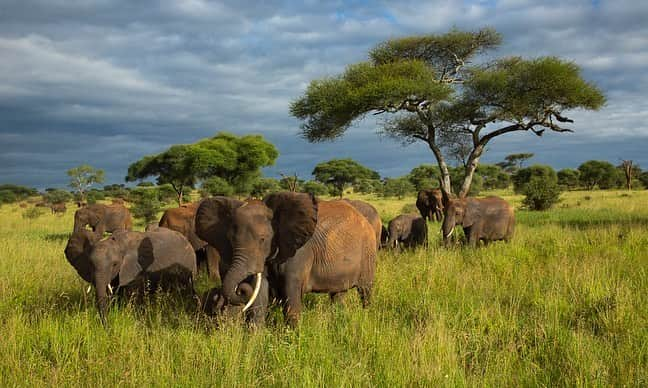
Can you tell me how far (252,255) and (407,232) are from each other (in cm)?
970

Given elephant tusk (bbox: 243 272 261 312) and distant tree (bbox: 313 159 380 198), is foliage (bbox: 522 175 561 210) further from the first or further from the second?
distant tree (bbox: 313 159 380 198)

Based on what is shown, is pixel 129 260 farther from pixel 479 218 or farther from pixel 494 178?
pixel 494 178

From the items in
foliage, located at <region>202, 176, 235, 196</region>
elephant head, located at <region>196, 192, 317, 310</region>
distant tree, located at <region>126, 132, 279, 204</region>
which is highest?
distant tree, located at <region>126, 132, 279, 204</region>

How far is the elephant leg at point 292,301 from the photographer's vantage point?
522cm

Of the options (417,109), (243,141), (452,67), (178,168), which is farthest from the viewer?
(243,141)

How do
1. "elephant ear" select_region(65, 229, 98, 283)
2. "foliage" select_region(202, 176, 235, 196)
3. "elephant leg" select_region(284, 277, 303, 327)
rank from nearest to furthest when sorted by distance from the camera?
"elephant leg" select_region(284, 277, 303, 327) < "elephant ear" select_region(65, 229, 98, 283) < "foliage" select_region(202, 176, 235, 196)

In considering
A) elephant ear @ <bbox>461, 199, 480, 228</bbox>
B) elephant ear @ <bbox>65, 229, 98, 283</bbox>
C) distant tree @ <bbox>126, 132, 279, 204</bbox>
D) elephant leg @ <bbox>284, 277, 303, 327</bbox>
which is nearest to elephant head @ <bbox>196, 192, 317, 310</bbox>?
elephant leg @ <bbox>284, 277, 303, 327</bbox>

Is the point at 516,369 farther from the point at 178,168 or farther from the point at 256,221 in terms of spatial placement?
the point at 178,168

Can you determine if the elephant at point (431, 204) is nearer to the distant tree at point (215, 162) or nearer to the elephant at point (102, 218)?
the elephant at point (102, 218)

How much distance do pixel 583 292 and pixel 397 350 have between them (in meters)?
3.79

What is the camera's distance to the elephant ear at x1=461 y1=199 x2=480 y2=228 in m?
13.4

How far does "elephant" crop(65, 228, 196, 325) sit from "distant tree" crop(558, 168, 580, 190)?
2911 inches

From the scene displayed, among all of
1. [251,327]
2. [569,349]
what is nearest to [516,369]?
[569,349]

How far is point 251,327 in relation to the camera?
5.11 meters
